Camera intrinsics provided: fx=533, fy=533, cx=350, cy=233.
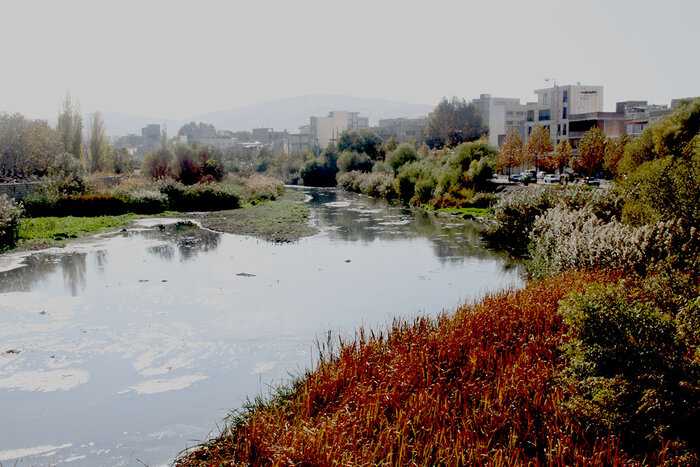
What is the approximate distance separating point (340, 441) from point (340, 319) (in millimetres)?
5542

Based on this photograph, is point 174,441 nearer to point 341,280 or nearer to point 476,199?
point 341,280

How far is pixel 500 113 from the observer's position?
97750 mm

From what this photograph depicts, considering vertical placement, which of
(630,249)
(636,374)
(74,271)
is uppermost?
(630,249)

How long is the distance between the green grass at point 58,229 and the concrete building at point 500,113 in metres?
74.6

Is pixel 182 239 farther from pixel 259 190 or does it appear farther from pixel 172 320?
pixel 259 190

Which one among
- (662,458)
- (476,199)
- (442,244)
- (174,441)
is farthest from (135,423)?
(476,199)

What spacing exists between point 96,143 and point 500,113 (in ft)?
239

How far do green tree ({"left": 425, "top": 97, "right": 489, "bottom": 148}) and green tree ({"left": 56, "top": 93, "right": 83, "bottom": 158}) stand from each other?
4860cm

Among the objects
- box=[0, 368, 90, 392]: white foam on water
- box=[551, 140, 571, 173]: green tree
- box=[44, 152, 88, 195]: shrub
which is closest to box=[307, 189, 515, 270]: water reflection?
box=[0, 368, 90, 392]: white foam on water

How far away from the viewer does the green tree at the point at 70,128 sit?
140 ft

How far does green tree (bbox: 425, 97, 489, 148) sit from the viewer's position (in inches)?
3066

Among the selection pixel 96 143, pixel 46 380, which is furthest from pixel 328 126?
pixel 46 380

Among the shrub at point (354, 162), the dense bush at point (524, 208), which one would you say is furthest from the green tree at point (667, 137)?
the shrub at point (354, 162)

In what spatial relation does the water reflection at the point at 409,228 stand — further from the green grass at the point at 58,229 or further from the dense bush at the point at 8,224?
the dense bush at the point at 8,224
